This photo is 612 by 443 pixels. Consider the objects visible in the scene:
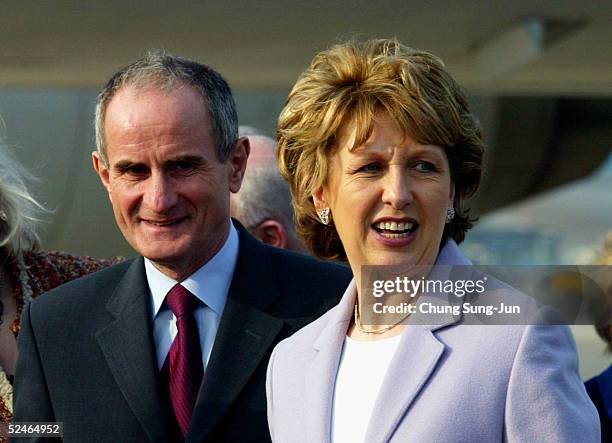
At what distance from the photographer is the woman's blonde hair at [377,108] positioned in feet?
5.42

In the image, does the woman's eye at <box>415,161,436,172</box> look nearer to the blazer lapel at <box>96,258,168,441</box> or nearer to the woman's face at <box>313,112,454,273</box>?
the woman's face at <box>313,112,454,273</box>

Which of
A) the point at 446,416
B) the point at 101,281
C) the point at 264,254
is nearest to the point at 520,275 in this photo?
the point at 264,254

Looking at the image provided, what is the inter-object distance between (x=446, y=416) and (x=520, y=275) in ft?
5.45

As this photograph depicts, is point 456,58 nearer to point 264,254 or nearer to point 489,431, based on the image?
point 264,254

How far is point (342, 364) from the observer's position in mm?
1718

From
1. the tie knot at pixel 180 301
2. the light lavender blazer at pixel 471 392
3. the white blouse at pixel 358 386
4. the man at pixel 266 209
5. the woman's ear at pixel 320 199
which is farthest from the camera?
the man at pixel 266 209

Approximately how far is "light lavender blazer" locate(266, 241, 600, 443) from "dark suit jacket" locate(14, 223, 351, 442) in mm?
244

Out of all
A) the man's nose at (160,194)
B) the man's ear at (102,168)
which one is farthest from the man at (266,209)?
the man's nose at (160,194)

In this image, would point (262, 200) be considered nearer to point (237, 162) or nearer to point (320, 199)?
point (237, 162)

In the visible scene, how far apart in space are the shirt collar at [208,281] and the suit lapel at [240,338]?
0.02 m

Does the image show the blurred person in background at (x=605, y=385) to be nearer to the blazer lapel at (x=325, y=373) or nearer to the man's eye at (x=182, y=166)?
the blazer lapel at (x=325, y=373)

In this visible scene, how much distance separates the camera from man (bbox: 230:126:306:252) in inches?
120

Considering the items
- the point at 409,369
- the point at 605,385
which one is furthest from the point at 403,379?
the point at 605,385

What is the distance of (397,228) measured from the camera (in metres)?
1.64
